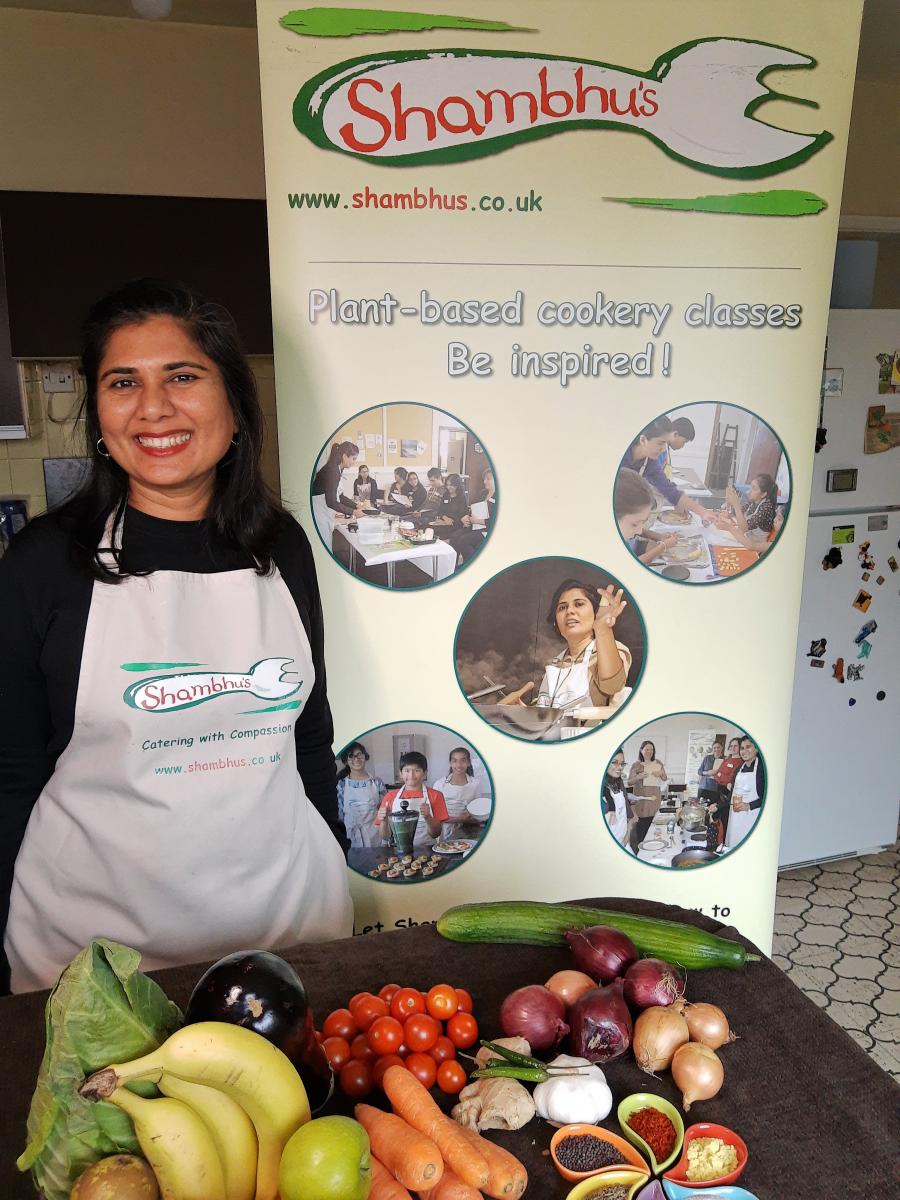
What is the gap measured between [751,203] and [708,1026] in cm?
131

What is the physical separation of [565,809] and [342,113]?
4.18 feet

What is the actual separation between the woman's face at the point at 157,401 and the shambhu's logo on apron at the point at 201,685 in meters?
0.27

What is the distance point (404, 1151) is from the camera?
0.86 metres

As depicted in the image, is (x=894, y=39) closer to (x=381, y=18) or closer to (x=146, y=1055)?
(x=381, y=18)

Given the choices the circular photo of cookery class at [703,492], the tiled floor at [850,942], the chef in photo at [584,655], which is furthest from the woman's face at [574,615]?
the tiled floor at [850,942]

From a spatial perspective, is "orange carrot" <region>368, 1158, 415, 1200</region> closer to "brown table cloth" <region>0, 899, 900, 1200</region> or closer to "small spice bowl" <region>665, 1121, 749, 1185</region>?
"brown table cloth" <region>0, 899, 900, 1200</region>

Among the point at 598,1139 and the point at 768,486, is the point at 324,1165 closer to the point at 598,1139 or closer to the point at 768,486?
the point at 598,1139

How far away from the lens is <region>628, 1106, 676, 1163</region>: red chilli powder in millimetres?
920

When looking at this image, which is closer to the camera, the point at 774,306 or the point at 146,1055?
the point at 146,1055

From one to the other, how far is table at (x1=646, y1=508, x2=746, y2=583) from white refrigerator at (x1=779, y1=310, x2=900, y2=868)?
1.39 meters

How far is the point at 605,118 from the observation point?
1.54 m

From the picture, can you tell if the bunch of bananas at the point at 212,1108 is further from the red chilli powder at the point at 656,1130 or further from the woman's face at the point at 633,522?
the woman's face at the point at 633,522

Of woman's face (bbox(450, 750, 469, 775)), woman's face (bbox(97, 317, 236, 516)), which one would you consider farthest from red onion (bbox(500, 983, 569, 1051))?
woman's face (bbox(97, 317, 236, 516))

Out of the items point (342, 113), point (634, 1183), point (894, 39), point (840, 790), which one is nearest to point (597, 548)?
point (342, 113)
